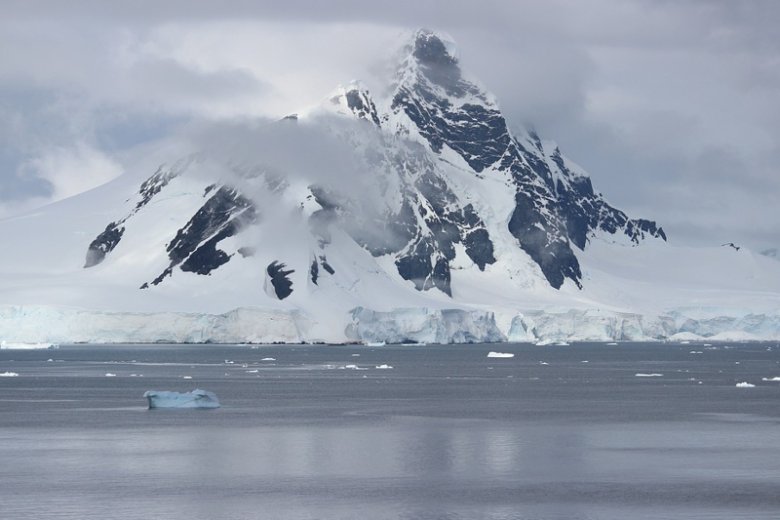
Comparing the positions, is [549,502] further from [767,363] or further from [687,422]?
[767,363]

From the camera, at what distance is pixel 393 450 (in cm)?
5819

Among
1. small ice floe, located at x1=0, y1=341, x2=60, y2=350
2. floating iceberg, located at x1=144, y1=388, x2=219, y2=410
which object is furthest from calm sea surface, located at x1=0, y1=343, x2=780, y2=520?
small ice floe, located at x1=0, y1=341, x2=60, y2=350

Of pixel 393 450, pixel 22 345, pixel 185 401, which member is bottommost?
pixel 393 450

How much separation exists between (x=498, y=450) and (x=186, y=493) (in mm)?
16185

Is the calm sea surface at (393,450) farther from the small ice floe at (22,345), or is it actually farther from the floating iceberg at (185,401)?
the small ice floe at (22,345)

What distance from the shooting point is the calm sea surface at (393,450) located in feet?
145

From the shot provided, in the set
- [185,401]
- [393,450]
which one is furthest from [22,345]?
[393,450]

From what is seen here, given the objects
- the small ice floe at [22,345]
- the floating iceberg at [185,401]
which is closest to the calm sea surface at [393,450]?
the floating iceberg at [185,401]

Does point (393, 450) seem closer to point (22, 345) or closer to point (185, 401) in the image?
point (185, 401)

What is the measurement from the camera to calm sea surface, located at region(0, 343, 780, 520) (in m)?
44.1

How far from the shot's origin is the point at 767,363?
6117 inches

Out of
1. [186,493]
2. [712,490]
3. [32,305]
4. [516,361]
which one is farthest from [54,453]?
[32,305]

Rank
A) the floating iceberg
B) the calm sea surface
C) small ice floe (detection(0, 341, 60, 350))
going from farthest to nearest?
1. small ice floe (detection(0, 341, 60, 350))
2. the floating iceberg
3. the calm sea surface

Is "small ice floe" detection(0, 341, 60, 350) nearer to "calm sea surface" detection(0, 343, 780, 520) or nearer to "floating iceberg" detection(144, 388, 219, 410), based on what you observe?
"calm sea surface" detection(0, 343, 780, 520)
